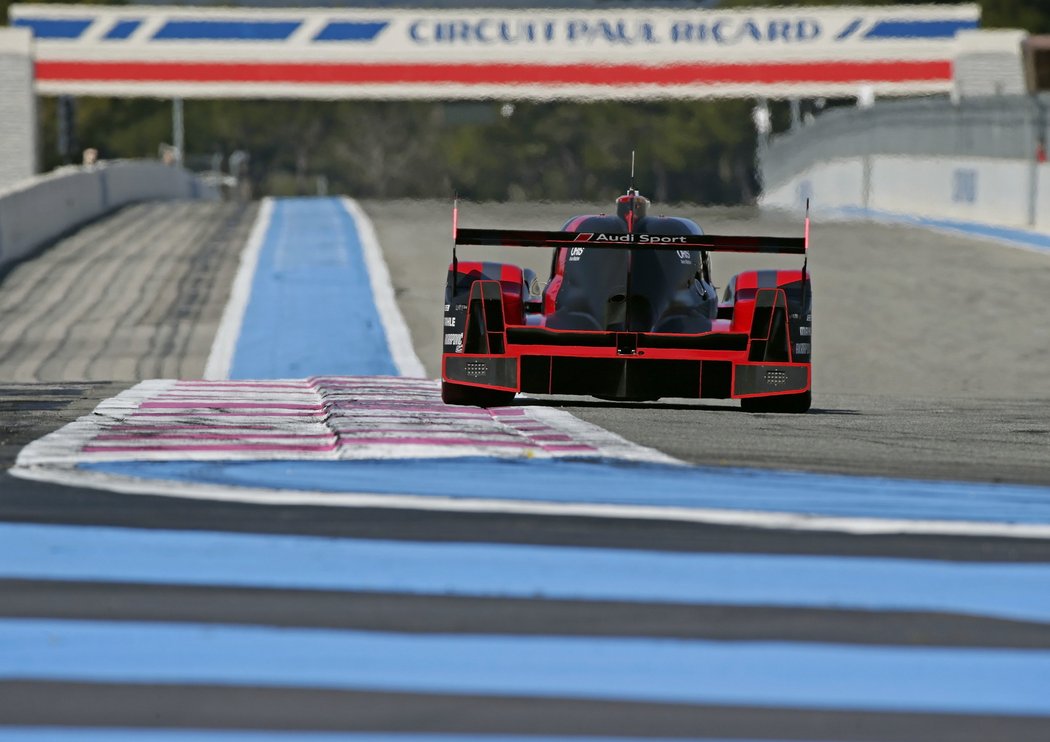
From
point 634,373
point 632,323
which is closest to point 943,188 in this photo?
point 632,323

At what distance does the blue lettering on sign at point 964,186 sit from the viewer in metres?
34.1

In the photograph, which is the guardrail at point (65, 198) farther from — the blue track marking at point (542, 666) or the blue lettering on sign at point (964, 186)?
the blue track marking at point (542, 666)

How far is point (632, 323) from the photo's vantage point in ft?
33.8

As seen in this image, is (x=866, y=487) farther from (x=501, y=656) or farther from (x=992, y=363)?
(x=992, y=363)

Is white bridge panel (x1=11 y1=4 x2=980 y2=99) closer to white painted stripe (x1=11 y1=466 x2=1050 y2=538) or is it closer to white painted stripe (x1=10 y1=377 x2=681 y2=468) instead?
white painted stripe (x1=10 y1=377 x2=681 y2=468)

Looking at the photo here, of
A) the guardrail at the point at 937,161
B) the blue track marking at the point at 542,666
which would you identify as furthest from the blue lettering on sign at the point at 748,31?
the blue track marking at the point at 542,666

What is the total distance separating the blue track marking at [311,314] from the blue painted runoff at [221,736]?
1210 centimetres

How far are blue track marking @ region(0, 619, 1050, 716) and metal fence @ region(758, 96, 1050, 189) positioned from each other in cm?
2654

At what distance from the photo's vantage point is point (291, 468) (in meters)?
7.58

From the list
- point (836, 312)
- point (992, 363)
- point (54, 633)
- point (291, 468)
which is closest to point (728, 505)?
point (291, 468)

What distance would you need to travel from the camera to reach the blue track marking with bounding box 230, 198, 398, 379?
17.3m

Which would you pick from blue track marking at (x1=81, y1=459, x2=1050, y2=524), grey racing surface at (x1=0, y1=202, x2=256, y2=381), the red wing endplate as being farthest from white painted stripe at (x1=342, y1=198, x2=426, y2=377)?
blue track marking at (x1=81, y1=459, x2=1050, y2=524)

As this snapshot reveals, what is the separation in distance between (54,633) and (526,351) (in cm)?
549

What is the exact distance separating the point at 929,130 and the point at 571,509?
32509 millimetres
